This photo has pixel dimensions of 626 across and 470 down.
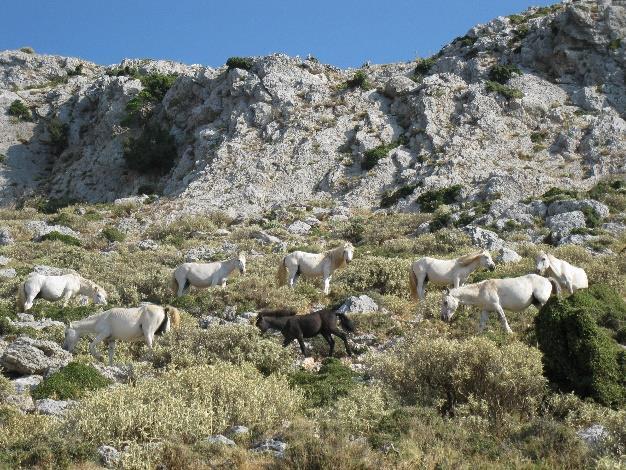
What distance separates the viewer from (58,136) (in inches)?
2389

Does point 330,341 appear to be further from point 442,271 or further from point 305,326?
point 442,271

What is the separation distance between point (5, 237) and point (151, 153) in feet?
58.6

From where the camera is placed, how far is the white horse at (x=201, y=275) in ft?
68.3

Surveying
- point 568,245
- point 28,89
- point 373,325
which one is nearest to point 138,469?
point 373,325

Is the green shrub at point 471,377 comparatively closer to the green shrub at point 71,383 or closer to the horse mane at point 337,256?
the green shrub at point 71,383

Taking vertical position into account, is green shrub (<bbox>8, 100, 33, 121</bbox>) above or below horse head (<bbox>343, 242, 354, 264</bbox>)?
above

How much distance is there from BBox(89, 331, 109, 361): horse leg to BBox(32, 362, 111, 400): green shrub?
172 cm

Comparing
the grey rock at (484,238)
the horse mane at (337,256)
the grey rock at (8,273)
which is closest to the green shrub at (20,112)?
the grey rock at (8,273)

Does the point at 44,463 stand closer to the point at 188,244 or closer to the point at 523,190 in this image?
the point at 188,244

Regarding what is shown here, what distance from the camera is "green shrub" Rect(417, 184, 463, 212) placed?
123 ft

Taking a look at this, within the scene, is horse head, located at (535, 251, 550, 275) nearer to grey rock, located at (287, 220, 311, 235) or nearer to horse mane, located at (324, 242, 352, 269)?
horse mane, located at (324, 242, 352, 269)

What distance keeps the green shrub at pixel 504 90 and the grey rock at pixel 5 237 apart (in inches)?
1231

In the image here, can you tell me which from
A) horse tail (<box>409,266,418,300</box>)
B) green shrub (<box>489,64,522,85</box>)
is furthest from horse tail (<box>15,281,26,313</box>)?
green shrub (<box>489,64,522,85</box>)

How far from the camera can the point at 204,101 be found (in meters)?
52.4
